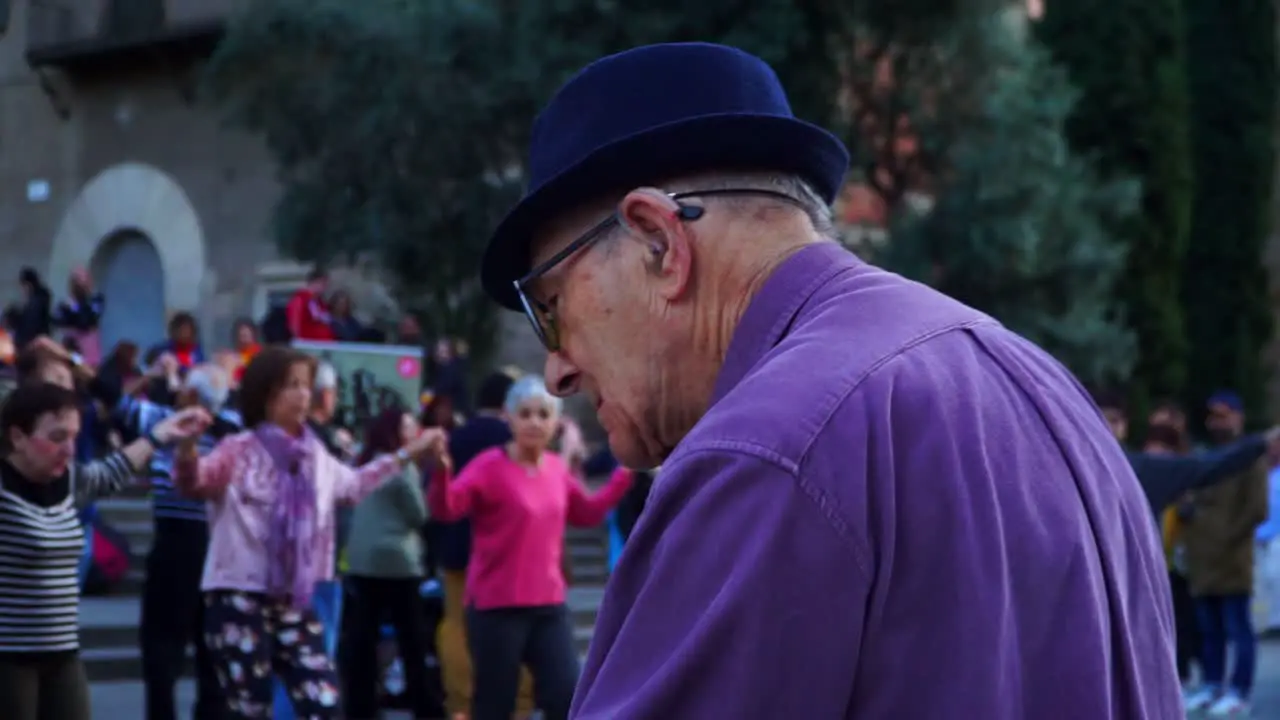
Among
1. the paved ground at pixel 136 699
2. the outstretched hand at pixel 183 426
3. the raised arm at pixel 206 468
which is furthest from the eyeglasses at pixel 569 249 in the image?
the paved ground at pixel 136 699

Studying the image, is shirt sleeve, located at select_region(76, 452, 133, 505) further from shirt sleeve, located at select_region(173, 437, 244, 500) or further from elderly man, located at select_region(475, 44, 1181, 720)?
elderly man, located at select_region(475, 44, 1181, 720)

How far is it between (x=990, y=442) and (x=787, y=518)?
0.25 metres

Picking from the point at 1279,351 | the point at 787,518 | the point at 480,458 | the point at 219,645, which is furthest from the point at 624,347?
the point at 1279,351

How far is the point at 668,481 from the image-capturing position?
163 centimetres

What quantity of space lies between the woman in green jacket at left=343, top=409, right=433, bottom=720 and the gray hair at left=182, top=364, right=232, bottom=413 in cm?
182

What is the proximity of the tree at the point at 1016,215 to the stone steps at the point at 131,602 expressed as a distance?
12.5 feet

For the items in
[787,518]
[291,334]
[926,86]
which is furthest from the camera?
[926,86]

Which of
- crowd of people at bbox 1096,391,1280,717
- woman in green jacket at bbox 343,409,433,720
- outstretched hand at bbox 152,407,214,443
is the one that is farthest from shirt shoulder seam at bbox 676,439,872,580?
crowd of people at bbox 1096,391,1280,717

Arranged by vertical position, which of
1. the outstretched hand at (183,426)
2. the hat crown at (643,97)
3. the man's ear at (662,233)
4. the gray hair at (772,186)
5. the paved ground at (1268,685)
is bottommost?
the paved ground at (1268,685)

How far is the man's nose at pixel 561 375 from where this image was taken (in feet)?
7.08

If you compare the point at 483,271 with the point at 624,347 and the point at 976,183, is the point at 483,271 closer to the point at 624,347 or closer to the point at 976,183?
the point at 624,347

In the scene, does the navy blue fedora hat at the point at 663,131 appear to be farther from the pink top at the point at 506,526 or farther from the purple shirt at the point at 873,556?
the pink top at the point at 506,526

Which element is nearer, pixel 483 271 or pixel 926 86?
pixel 483 271

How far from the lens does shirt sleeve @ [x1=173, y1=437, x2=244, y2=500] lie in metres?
6.98
